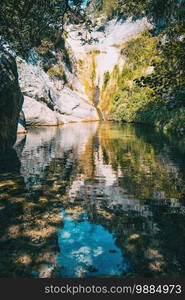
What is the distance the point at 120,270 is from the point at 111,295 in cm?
122

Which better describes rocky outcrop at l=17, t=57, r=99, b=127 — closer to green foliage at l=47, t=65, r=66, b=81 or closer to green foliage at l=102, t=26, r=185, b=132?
green foliage at l=47, t=65, r=66, b=81

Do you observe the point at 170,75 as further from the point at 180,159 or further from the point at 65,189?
the point at 180,159

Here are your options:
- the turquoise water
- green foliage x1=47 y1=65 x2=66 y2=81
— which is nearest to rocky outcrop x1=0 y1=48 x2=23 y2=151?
the turquoise water

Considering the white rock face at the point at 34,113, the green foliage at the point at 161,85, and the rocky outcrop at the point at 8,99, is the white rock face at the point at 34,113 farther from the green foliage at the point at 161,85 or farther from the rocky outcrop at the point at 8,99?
the rocky outcrop at the point at 8,99

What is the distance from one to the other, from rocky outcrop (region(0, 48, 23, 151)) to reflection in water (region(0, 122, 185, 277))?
6070 millimetres

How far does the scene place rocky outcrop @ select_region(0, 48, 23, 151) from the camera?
70.3 ft

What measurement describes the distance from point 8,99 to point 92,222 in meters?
15.6

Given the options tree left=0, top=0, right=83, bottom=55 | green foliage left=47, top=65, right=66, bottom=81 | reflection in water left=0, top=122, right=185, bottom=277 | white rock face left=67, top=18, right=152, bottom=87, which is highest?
white rock face left=67, top=18, right=152, bottom=87

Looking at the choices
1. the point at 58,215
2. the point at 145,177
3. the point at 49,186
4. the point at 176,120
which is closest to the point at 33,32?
the point at 49,186

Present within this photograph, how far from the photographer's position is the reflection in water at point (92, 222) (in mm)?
6590

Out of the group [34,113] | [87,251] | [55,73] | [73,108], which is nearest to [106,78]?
[55,73]

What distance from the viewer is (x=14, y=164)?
60.6 ft

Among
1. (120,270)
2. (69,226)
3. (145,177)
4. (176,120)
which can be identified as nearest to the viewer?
(120,270)

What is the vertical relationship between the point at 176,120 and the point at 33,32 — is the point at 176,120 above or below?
below
